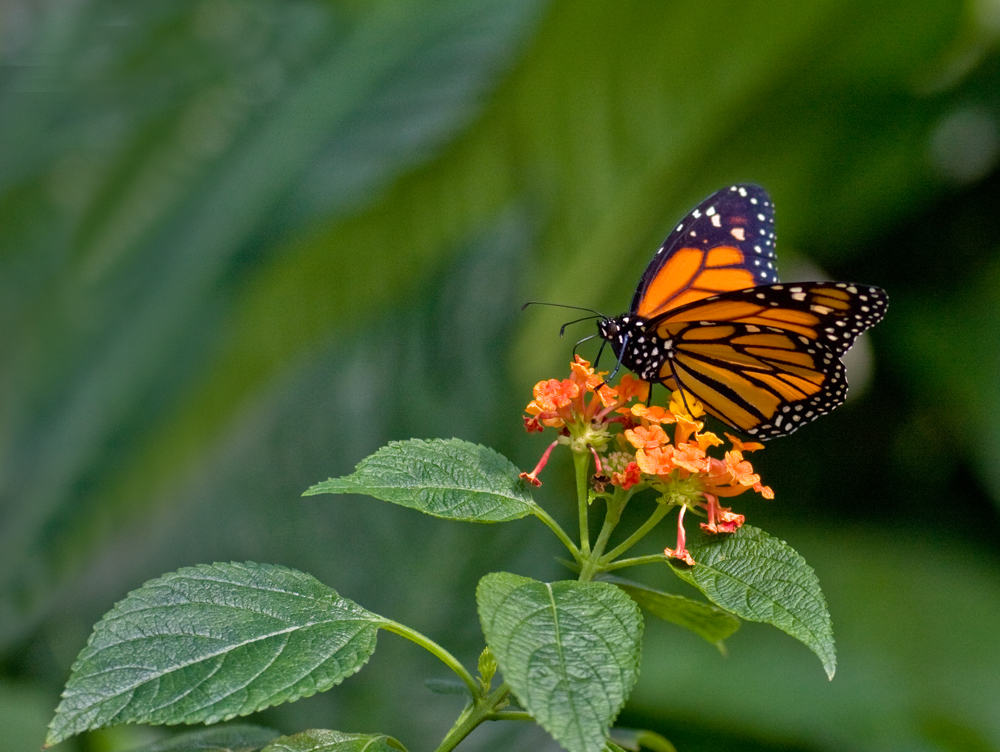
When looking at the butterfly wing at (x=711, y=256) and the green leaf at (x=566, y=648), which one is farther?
the butterfly wing at (x=711, y=256)

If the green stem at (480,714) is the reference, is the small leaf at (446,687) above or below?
below

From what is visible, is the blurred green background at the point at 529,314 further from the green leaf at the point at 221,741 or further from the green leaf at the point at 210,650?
the green leaf at the point at 210,650

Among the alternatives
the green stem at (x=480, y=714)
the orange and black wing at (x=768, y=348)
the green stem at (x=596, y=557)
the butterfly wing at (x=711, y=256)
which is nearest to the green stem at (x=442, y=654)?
the green stem at (x=480, y=714)

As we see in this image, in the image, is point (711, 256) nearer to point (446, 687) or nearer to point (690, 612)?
point (690, 612)

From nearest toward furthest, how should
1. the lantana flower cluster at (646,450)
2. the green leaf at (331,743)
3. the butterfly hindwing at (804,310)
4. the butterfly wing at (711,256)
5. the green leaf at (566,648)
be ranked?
the green leaf at (566,648) < the green leaf at (331,743) < the lantana flower cluster at (646,450) < the butterfly hindwing at (804,310) < the butterfly wing at (711,256)

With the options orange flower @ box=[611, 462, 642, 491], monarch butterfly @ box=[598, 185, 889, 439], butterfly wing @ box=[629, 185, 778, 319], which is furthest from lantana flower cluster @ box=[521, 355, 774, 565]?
butterfly wing @ box=[629, 185, 778, 319]

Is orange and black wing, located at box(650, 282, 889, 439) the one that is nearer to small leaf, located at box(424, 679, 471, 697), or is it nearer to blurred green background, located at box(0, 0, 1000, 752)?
small leaf, located at box(424, 679, 471, 697)
